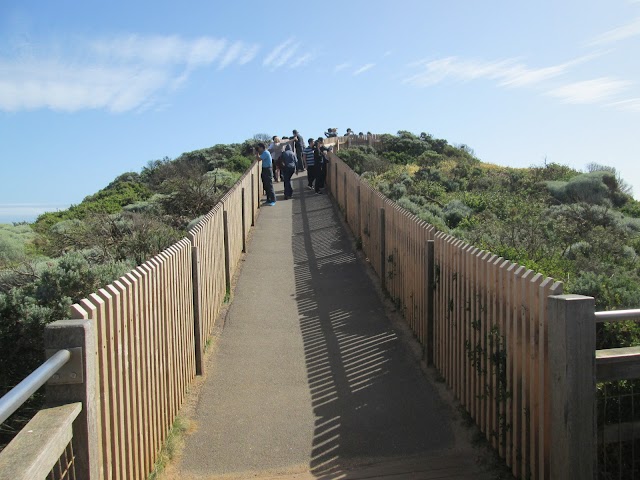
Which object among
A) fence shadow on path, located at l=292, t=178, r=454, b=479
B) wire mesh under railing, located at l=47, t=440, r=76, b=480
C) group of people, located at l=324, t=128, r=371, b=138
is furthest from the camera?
group of people, located at l=324, t=128, r=371, b=138

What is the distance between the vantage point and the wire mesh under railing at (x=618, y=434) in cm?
458

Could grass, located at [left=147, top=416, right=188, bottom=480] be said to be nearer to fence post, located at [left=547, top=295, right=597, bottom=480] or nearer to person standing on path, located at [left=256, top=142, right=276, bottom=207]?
fence post, located at [left=547, top=295, right=597, bottom=480]

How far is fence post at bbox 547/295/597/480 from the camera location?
13.3 feet

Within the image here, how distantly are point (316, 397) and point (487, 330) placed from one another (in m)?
2.22

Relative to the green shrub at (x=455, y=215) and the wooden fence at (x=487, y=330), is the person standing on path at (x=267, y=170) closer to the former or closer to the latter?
the green shrub at (x=455, y=215)

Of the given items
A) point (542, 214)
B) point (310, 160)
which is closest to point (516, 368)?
point (542, 214)

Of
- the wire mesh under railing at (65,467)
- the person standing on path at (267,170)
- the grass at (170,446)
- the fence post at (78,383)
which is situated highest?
the person standing on path at (267,170)

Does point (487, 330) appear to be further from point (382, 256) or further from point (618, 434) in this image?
point (382, 256)

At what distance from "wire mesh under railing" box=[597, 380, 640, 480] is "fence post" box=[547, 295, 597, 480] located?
0.43 meters

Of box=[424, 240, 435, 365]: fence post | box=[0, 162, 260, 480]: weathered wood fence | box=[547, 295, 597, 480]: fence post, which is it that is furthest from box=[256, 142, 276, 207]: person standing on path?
box=[547, 295, 597, 480]: fence post

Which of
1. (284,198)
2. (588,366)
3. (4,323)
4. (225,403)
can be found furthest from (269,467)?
(284,198)

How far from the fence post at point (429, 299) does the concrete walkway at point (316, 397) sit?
0.23 m

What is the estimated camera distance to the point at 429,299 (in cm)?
739

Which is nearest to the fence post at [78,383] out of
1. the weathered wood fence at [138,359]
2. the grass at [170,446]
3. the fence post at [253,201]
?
the weathered wood fence at [138,359]
